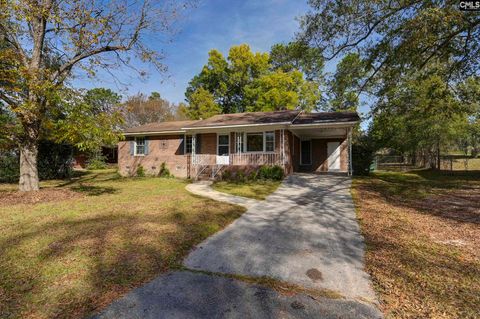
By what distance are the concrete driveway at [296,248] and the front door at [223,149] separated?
8.63m

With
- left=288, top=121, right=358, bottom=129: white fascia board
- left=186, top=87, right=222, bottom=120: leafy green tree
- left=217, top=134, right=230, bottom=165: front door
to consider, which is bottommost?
left=217, top=134, right=230, bottom=165: front door

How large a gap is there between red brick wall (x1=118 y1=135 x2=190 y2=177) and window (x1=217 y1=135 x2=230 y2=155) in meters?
2.38

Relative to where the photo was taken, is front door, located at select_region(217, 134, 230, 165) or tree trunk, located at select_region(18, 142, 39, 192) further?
front door, located at select_region(217, 134, 230, 165)

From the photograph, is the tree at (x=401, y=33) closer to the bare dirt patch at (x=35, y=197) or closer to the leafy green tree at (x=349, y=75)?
the leafy green tree at (x=349, y=75)

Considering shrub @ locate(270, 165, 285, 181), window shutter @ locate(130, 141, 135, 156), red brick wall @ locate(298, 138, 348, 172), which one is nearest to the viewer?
shrub @ locate(270, 165, 285, 181)

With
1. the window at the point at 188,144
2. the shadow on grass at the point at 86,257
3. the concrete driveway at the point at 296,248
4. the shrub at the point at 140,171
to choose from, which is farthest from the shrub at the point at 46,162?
the concrete driveway at the point at 296,248

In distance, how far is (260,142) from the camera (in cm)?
1627

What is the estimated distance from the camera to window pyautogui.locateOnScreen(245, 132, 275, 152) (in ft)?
51.7

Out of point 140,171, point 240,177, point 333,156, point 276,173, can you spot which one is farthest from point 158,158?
point 333,156

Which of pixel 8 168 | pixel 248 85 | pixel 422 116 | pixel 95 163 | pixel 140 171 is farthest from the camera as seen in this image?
pixel 248 85

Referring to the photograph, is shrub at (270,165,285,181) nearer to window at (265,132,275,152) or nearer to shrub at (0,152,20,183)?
window at (265,132,275,152)

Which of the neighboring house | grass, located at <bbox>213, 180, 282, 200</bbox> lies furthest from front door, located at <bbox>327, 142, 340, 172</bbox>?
grass, located at <bbox>213, 180, 282, 200</bbox>

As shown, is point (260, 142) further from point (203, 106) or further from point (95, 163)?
point (95, 163)

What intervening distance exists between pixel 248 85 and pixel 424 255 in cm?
3059
